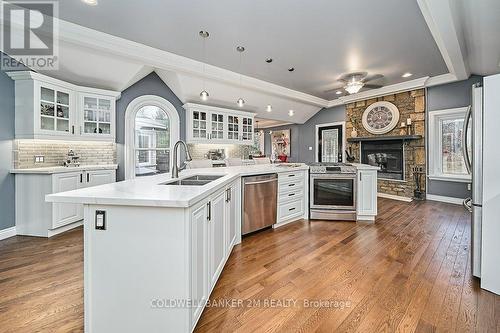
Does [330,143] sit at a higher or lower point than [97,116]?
lower

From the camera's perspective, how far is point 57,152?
3717mm

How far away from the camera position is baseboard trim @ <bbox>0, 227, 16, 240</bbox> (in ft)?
9.75

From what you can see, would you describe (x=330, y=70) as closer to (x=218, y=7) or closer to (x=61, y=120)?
(x=218, y=7)

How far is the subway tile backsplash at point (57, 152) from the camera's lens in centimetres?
321

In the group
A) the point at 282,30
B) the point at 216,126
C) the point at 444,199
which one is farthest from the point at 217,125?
the point at 444,199

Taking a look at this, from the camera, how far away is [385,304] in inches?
66.7

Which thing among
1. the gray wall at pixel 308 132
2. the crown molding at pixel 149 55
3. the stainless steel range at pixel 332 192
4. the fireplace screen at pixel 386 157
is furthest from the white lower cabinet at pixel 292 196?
the gray wall at pixel 308 132

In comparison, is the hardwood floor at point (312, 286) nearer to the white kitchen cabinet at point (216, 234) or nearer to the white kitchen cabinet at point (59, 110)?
the white kitchen cabinet at point (216, 234)

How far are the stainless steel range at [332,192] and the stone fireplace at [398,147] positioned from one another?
9.77ft

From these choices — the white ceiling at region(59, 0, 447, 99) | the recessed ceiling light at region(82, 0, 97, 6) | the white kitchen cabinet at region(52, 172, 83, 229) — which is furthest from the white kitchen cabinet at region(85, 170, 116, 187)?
the recessed ceiling light at region(82, 0, 97, 6)

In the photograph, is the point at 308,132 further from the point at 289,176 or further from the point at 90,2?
the point at 90,2

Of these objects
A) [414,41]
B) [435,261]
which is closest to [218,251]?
[435,261]

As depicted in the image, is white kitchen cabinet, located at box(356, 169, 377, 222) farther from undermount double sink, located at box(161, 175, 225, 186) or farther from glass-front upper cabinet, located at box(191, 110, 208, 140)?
glass-front upper cabinet, located at box(191, 110, 208, 140)

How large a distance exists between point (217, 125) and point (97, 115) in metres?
2.65
